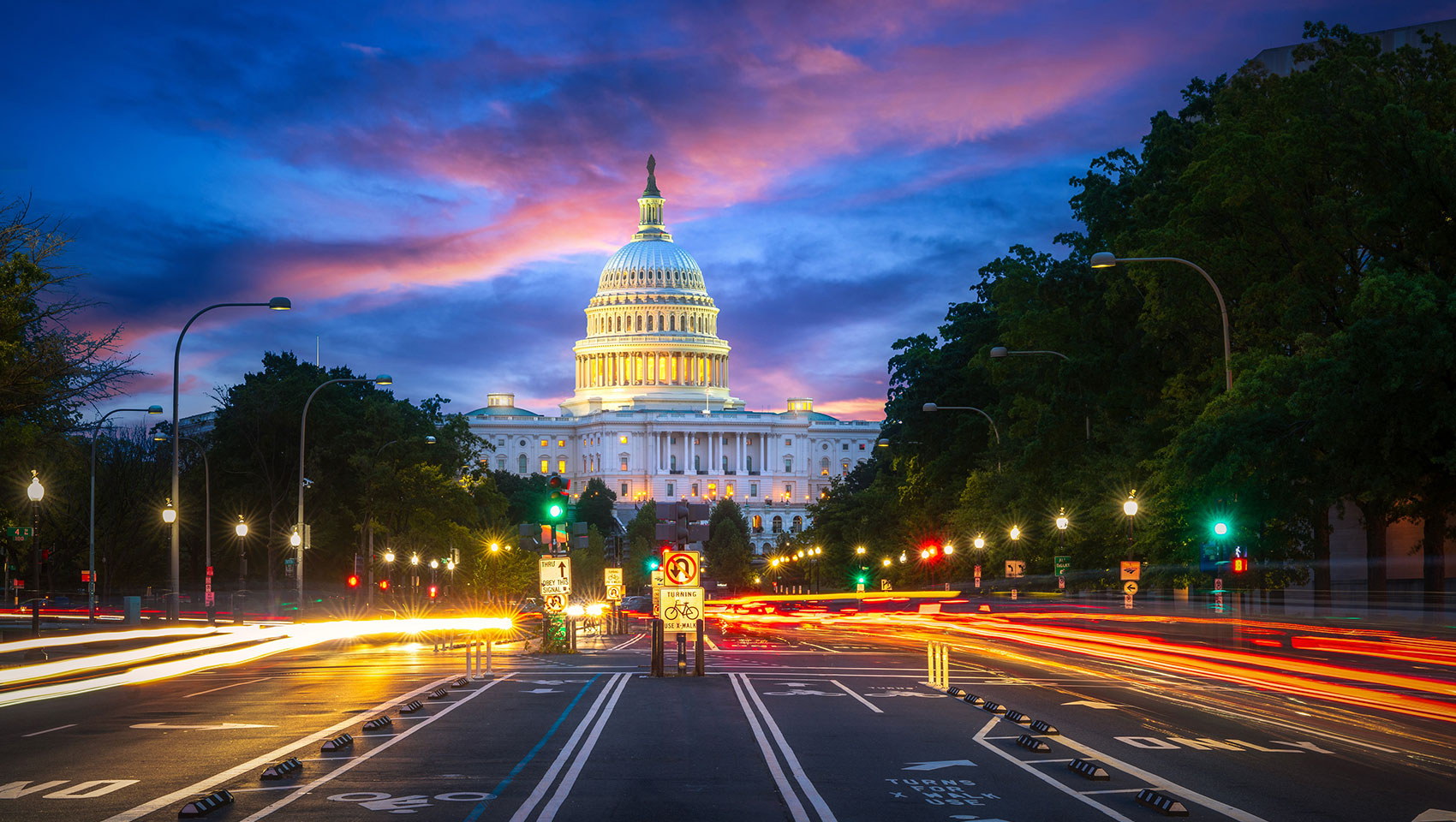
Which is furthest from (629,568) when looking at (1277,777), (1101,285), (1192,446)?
(1277,777)

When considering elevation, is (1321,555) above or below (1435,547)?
below

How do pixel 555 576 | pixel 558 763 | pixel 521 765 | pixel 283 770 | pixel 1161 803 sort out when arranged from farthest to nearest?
pixel 555 576
pixel 558 763
pixel 521 765
pixel 283 770
pixel 1161 803

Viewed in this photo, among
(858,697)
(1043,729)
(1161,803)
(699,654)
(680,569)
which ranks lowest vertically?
(858,697)

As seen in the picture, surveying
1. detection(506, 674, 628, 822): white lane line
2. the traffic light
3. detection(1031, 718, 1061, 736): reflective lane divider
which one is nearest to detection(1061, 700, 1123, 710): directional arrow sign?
detection(1031, 718, 1061, 736): reflective lane divider

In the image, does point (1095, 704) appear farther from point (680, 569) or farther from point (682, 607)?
point (680, 569)

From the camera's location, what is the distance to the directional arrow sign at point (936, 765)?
16.0 m

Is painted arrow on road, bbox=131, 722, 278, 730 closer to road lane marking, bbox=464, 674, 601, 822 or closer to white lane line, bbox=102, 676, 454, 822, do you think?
white lane line, bbox=102, 676, 454, 822

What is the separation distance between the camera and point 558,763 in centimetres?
1634

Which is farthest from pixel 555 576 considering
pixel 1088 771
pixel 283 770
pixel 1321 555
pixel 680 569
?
pixel 1321 555

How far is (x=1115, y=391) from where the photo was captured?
199ft

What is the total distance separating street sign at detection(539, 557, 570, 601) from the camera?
118 feet

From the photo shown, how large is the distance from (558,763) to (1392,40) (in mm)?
62366

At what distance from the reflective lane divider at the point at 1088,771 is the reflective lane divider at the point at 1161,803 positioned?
133 centimetres

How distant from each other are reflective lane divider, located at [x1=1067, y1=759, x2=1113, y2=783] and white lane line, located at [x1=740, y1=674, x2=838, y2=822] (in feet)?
9.10
